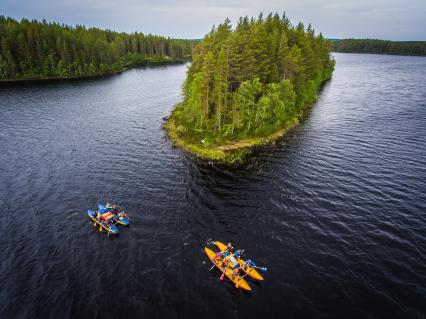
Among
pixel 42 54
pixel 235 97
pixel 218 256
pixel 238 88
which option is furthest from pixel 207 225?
pixel 42 54

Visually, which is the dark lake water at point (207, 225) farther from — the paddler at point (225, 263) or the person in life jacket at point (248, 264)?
the person in life jacket at point (248, 264)

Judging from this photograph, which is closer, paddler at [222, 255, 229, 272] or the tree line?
paddler at [222, 255, 229, 272]

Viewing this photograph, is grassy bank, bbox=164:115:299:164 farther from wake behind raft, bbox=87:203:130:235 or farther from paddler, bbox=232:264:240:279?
paddler, bbox=232:264:240:279

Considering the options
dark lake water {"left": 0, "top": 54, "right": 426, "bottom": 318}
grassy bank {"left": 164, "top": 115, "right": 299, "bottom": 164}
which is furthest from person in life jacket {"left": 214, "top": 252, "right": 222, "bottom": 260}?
grassy bank {"left": 164, "top": 115, "right": 299, "bottom": 164}

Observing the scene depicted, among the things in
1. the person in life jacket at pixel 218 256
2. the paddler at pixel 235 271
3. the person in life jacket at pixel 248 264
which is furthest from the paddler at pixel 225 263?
the person in life jacket at pixel 248 264


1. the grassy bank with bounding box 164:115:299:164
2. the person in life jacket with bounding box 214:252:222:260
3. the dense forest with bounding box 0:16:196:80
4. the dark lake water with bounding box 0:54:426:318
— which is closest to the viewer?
the dark lake water with bounding box 0:54:426:318

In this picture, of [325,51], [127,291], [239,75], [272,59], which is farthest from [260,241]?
[325,51]

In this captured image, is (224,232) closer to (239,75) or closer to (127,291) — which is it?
(127,291)

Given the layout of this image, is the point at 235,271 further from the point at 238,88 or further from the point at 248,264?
the point at 238,88

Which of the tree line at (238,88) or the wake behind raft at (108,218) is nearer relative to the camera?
the wake behind raft at (108,218)
